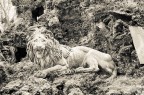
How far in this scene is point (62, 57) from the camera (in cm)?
865

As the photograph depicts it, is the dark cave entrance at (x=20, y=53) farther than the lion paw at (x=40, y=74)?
Yes

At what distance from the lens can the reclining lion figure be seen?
27.7 ft

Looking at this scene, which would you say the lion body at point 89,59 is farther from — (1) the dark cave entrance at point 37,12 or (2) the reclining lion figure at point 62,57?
(1) the dark cave entrance at point 37,12

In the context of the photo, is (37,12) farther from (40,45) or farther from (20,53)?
(40,45)

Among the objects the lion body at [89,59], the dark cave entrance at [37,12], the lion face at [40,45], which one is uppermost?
the dark cave entrance at [37,12]

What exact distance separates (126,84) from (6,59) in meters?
2.19

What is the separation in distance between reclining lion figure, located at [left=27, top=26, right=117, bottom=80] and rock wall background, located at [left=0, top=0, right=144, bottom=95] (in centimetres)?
13

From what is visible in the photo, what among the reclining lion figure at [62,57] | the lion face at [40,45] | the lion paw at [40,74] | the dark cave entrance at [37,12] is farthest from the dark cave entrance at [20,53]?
the lion paw at [40,74]

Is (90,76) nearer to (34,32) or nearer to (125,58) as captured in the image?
(125,58)

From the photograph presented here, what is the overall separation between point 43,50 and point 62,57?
0.31 meters

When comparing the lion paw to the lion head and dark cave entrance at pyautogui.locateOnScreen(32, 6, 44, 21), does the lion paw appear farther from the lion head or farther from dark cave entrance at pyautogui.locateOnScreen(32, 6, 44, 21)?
dark cave entrance at pyautogui.locateOnScreen(32, 6, 44, 21)

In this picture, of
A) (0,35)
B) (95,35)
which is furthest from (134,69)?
(0,35)

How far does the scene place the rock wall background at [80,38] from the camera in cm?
805

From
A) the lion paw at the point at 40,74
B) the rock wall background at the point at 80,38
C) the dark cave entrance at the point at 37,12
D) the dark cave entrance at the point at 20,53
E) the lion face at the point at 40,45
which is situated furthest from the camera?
the dark cave entrance at the point at 37,12
